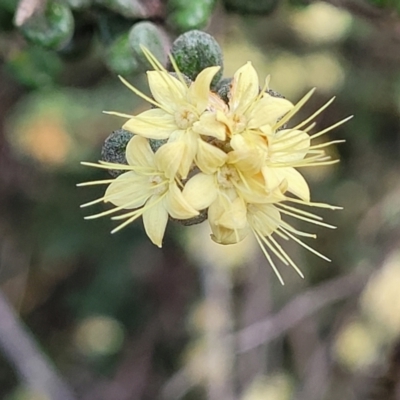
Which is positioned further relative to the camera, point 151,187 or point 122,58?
point 122,58

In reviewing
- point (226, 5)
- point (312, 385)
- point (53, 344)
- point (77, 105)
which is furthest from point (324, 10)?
point (53, 344)

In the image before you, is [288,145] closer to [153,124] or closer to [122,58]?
[153,124]

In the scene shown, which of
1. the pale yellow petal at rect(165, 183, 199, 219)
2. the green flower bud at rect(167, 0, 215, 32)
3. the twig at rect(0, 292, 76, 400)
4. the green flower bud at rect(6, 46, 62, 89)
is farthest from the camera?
the twig at rect(0, 292, 76, 400)

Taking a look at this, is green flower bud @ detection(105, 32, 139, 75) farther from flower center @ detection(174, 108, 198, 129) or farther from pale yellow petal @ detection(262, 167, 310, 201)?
pale yellow petal @ detection(262, 167, 310, 201)

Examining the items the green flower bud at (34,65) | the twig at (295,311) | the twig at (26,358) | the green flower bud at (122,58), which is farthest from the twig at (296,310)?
the green flower bud at (122,58)

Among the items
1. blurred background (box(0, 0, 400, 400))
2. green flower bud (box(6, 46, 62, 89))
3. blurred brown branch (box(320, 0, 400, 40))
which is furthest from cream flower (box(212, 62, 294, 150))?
blurred background (box(0, 0, 400, 400))

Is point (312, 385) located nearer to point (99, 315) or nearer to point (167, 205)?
point (99, 315)

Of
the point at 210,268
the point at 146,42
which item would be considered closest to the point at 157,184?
the point at 146,42
